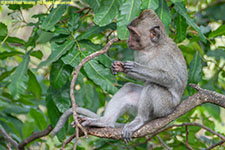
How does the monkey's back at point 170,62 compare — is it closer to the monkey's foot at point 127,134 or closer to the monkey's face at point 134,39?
the monkey's face at point 134,39

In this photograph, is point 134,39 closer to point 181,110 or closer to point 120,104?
point 120,104

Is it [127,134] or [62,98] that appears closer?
[127,134]

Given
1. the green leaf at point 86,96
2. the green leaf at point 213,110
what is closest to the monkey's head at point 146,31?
the green leaf at point 86,96

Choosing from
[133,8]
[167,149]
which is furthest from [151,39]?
[167,149]

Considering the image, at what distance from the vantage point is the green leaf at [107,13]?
208 inches

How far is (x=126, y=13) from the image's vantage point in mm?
5117

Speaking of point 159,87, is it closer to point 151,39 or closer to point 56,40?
point 151,39

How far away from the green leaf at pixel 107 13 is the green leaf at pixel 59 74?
3.52 feet

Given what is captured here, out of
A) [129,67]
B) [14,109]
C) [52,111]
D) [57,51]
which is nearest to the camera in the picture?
[129,67]

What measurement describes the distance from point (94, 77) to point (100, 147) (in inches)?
96.1

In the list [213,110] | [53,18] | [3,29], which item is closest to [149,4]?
[53,18]

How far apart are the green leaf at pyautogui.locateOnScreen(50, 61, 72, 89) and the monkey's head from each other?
1.12 m

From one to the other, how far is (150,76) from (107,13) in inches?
44.7

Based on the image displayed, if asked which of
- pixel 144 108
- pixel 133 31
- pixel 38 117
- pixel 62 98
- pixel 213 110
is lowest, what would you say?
pixel 213 110
